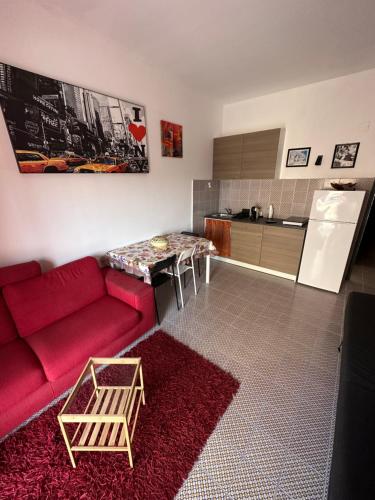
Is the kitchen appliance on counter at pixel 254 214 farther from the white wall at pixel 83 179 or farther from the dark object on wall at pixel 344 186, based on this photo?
the white wall at pixel 83 179

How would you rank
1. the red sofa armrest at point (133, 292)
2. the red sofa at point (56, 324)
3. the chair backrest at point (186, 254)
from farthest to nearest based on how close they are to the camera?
the chair backrest at point (186, 254) → the red sofa armrest at point (133, 292) → the red sofa at point (56, 324)

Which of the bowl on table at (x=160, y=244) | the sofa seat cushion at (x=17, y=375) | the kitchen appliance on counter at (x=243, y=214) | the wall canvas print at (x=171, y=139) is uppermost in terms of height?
the wall canvas print at (x=171, y=139)

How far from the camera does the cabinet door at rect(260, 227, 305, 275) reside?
116 inches

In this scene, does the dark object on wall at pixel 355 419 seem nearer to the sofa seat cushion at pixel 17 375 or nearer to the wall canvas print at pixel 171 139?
the sofa seat cushion at pixel 17 375

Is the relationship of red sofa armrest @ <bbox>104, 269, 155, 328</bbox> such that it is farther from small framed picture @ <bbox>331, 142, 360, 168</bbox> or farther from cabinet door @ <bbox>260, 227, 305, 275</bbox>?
small framed picture @ <bbox>331, 142, 360, 168</bbox>

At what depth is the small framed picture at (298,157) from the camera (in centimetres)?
307

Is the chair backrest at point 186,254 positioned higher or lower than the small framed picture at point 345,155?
lower

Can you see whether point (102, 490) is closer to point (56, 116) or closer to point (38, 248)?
point (38, 248)

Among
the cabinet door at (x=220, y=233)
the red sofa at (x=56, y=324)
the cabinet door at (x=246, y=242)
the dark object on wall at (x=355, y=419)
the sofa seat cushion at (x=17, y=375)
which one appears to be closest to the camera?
the dark object on wall at (x=355, y=419)

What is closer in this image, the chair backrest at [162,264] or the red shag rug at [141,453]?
the red shag rug at [141,453]

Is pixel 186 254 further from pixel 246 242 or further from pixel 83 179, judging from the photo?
pixel 246 242

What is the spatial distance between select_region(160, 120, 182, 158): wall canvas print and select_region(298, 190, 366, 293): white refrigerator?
196 centimetres

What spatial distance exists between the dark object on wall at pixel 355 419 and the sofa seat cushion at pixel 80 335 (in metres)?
1.47

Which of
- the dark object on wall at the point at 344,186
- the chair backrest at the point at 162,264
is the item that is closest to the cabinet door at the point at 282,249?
the dark object on wall at the point at 344,186
